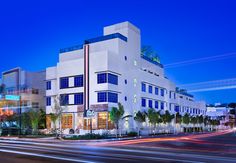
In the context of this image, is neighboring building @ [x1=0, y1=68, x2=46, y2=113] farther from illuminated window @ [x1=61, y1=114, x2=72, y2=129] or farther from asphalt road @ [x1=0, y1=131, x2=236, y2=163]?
asphalt road @ [x1=0, y1=131, x2=236, y2=163]

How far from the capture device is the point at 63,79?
57500 millimetres

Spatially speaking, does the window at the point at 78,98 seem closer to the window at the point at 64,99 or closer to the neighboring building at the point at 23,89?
the window at the point at 64,99

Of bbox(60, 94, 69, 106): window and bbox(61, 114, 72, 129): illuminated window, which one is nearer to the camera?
bbox(60, 94, 69, 106): window

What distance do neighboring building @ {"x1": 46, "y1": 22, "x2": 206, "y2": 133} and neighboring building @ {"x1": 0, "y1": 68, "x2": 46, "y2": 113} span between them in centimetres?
1281

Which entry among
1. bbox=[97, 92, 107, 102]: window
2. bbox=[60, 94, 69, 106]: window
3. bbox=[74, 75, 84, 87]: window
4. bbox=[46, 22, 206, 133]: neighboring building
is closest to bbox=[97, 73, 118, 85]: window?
bbox=[46, 22, 206, 133]: neighboring building

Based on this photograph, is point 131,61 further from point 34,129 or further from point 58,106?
point 34,129

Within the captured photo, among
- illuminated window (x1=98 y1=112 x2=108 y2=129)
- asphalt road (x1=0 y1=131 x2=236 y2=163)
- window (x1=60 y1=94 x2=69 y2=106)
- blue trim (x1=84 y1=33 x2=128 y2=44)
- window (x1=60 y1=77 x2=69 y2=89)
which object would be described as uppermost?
blue trim (x1=84 y1=33 x2=128 y2=44)

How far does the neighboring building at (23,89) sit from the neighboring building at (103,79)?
12810mm

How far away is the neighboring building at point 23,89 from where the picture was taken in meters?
72.1

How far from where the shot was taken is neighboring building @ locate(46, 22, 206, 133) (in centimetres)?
5284

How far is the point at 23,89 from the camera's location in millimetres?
78625

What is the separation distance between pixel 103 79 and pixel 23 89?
32.5 meters

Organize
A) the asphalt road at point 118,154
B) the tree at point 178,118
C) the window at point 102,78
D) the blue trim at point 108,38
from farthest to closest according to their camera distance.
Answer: the tree at point 178,118 → the blue trim at point 108,38 → the window at point 102,78 → the asphalt road at point 118,154

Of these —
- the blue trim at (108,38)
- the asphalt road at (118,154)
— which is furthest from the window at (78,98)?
the asphalt road at (118,154)
